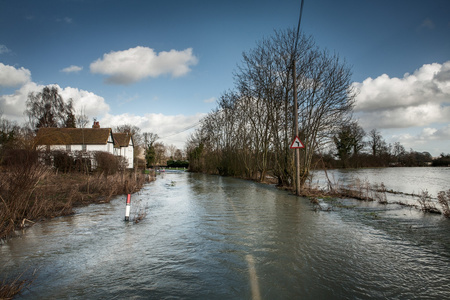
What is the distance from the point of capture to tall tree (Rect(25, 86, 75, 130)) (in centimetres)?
4831

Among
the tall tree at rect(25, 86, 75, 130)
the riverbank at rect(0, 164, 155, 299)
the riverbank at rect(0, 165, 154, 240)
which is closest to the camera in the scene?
the riverbank at rect(0, 164, 155, 299)

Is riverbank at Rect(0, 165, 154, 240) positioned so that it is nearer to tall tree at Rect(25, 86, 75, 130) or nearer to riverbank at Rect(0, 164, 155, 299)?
riverbank at Rect(0, 164, 155, 299)

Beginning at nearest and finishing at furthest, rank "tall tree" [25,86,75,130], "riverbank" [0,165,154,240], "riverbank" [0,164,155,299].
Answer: "riverbank" [0,164,155,299] < "riverbank" [0,165,154,240] < "tall tree" [25,86,75,130]

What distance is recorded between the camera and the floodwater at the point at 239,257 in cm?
376

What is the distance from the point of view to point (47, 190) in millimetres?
11797

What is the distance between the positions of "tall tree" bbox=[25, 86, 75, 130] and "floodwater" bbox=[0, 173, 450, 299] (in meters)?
49.1

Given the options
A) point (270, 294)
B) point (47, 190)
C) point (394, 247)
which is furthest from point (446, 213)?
point (47, 190)

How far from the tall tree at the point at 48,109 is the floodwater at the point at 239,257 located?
161ft

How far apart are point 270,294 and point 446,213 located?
802cm

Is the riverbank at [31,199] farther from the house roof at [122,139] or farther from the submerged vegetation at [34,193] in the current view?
the house roof at [122,139]

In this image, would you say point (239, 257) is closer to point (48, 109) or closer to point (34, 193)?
point (34, 193)

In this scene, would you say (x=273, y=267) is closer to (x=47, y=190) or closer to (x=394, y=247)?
(x=394, y=247)

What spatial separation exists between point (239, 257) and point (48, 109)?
55.8 metres

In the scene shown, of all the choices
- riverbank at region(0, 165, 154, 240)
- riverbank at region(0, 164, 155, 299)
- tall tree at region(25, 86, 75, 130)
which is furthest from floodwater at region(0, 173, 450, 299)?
tall tree at region(25, 86, 75, 130)
